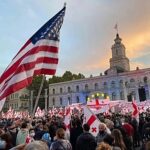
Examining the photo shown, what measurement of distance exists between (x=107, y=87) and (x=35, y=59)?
2699 inches

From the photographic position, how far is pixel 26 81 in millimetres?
5586

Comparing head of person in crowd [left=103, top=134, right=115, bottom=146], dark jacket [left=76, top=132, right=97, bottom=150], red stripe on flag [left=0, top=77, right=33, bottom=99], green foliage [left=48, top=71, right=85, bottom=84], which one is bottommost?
dark jacket [left=76, top=132, right=97, bottom=150]

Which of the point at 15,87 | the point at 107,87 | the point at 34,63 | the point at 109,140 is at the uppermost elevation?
the point at 107,87

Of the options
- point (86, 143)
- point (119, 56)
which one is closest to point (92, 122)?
point (86, 143)

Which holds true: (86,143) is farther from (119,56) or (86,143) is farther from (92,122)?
(119,56)

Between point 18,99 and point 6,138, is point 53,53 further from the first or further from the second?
point 18,99

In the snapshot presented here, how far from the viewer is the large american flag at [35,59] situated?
5555 millimetres

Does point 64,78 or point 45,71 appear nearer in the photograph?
point 45,71

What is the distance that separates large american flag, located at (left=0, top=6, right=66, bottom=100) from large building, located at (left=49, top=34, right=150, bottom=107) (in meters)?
57.1

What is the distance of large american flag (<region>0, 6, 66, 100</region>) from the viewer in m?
5.55

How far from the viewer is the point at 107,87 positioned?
73.9 meters

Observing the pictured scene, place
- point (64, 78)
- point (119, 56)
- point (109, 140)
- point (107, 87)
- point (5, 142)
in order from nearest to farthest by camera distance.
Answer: point (5, 142) → point (109, 140) → point (107, 87) → point (64, 78) → point (119, 56)

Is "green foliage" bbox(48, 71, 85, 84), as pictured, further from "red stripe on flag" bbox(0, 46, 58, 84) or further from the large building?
"red stripe on flag" bbox(0, 46, 58, 84)

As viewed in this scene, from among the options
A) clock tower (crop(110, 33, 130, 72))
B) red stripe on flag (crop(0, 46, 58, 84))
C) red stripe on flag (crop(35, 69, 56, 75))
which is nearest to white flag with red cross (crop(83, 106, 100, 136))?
red stripe on flag (crop(35, 69, 56, 75))
